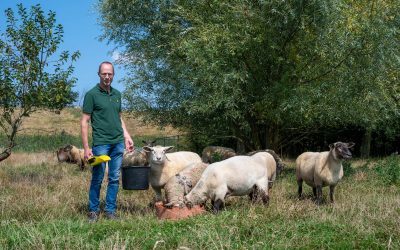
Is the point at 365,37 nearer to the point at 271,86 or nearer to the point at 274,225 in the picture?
the point at 271,86

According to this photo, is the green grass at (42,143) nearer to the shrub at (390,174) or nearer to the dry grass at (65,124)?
the dry grass at (65,124)

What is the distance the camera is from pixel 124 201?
10.0 m

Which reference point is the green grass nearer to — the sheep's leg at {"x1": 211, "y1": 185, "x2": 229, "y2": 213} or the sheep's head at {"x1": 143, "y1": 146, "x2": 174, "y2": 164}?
the sheep's head at {"x1": 143, "y1": 146, "x2": 174, "y2": 164}

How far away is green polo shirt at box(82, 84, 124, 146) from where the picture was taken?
26.9 ft

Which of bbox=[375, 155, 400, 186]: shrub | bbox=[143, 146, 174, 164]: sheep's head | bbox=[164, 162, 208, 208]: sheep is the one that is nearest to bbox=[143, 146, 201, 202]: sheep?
bbox=[143, 146, 174, 164]: sheep's head

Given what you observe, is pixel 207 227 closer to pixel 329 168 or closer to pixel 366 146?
pixel 329 168

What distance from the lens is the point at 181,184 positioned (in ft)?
29.7

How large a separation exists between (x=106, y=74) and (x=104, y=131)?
0.94 m

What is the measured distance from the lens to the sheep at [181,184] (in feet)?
28.4

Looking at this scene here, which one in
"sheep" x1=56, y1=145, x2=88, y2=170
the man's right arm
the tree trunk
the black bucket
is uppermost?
the man's right arm

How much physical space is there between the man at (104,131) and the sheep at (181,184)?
994mm

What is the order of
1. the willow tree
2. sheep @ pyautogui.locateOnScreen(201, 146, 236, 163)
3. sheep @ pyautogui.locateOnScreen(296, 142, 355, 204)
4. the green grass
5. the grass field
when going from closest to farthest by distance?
the grass field, sheep @ pyautogui.locateOnScreen(296, 142, 355, 204), the willow tree, sheep @ pyautogui.locateOnScreen(201, 146, 236, 163), the green grass

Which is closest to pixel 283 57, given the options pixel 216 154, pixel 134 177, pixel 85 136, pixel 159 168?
pixel 216 154

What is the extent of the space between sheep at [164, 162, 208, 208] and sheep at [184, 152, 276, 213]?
267 millimetres
